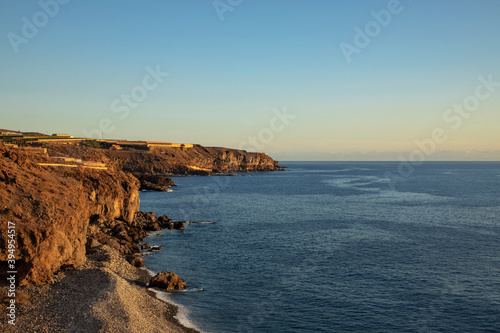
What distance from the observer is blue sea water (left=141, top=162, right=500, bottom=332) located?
90.7 feet

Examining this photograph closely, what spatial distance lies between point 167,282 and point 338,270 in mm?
16643

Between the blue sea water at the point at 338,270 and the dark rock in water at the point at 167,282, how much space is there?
1295mm

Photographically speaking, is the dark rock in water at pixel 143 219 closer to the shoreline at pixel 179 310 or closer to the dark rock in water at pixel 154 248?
the dark rock in water at pixel 154 248

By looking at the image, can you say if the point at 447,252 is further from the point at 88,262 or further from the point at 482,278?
the point at 88,262

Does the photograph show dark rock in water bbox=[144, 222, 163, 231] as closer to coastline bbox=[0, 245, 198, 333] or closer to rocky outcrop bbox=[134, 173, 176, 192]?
coastline bbox=[0, 245, 198, 333]

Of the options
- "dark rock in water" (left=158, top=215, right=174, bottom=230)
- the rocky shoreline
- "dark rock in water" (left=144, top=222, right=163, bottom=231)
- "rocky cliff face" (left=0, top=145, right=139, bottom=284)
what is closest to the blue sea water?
"dark rock in water" (left=144, top=222, right=163, bottom=231)

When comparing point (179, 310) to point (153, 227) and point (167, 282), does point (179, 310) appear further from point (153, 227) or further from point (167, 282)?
point (153, 227)

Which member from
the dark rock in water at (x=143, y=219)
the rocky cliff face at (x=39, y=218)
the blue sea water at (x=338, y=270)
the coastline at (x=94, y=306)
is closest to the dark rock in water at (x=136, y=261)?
the blue sea water at (x=338, y=270)

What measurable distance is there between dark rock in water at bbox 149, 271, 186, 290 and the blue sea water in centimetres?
129

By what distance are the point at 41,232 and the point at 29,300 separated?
4.44 metres

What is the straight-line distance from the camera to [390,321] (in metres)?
27.1

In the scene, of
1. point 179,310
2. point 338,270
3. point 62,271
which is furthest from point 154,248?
point 338,270

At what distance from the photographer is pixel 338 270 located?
38.0 m

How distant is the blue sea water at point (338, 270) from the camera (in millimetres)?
27641
